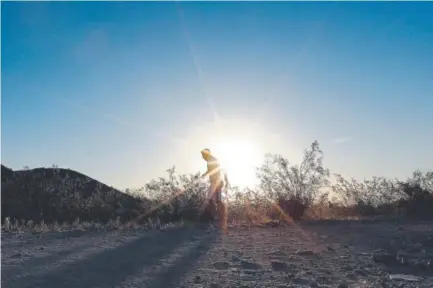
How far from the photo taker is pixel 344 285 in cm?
512

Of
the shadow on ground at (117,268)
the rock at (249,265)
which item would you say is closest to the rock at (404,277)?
the rock at (249,265)

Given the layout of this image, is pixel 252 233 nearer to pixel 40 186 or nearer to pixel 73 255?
pixel 73 255

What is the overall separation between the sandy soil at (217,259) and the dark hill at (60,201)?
496 cm

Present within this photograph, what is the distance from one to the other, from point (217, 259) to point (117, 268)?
49.8 inches

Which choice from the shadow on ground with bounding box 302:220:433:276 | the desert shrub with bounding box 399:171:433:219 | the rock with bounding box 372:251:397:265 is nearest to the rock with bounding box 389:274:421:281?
the shadow on ground with bounding box 302:220:433:276

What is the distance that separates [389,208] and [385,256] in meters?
7.08

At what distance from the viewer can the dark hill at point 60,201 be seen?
43.7 ft

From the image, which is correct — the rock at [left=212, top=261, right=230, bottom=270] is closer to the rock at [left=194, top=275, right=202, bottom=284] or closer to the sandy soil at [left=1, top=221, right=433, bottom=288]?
the sandy soil at [left=1, top=221, right=433, bottom=288]

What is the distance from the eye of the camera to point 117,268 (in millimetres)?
5555

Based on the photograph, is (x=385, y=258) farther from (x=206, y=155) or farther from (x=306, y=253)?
(x=206, y=155)

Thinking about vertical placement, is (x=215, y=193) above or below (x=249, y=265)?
above

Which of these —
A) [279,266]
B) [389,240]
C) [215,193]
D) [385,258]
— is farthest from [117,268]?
[215,193]

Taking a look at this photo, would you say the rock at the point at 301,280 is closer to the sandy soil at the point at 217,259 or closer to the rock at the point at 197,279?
the sandy soil at the point at 217,259

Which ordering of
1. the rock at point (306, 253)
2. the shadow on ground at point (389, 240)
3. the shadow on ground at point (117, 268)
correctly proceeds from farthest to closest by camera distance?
the rock at point (306, 253) < the shadow on ground at point (389, 240) < the shadow on ground at point (117, 268)
